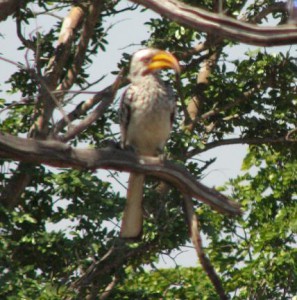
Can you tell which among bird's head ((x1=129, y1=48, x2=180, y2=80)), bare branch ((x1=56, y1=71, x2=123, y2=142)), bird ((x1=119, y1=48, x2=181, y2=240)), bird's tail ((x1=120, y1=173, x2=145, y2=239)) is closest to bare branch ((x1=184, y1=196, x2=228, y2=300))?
bare branch ((x1=56, y1=71, x2=123, y2=142))

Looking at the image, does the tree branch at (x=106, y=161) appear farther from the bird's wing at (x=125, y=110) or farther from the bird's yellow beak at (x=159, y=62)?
the bird's wing at (x=125, y=110)

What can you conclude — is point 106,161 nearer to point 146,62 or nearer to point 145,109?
point 145,109

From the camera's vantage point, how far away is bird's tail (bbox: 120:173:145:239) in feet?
21.9

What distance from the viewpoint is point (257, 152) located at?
9875mm

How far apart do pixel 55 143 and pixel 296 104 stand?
453 cm

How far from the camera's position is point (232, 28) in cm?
511

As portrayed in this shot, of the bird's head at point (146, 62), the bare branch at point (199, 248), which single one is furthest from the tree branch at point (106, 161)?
the bird's head at point (146, 62)

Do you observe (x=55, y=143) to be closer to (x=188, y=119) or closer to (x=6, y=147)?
(x=6, y=147)

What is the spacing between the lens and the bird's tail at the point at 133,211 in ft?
21.9

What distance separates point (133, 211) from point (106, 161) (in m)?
1.24

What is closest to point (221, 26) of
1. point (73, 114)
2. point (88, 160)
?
point (88, 160)

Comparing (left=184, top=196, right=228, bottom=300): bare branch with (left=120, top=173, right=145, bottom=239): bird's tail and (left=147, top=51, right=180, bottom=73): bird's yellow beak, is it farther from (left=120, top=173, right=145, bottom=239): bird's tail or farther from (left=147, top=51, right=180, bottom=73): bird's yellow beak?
(left=147, top=51, right=180, bottom=73): bird's yellow beak

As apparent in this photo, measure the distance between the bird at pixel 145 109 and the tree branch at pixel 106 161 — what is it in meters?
1.27

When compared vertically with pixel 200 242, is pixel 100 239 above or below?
above
